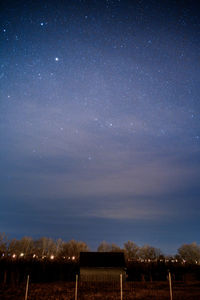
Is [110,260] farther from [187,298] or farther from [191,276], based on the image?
[187,298]

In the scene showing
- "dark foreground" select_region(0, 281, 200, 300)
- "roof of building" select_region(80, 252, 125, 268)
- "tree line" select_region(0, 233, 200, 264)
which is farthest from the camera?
"tree line" select_region(0, 233, 200, 264)

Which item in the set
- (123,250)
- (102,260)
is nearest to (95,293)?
(102,260)

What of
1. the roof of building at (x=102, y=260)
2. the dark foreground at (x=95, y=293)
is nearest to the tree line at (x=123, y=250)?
the roof of building at (x=102, y=260)

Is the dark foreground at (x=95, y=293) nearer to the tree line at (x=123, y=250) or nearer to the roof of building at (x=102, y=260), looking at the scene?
the roof of building at (x=102, y=260)

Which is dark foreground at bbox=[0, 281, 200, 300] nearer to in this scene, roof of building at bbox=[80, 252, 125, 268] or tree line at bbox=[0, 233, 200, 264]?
roof of building at bbox=[80, 252, 125, 268]

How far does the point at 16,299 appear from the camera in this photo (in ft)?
57.5

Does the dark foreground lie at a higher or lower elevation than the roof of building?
lower

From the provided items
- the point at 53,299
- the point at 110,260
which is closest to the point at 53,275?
the point at 110,260

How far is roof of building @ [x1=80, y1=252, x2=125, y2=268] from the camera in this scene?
32625mm

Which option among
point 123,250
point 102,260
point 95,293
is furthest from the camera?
point 123,250

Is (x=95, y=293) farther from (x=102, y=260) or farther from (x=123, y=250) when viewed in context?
(x=123, y=250)

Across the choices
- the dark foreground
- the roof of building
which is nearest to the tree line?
the roof of building

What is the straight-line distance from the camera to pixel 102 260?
3369cm

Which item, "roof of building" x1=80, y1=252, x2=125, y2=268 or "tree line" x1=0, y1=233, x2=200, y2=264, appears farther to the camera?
"tree line" x1=0, y1=233, x2=200, y2=264
